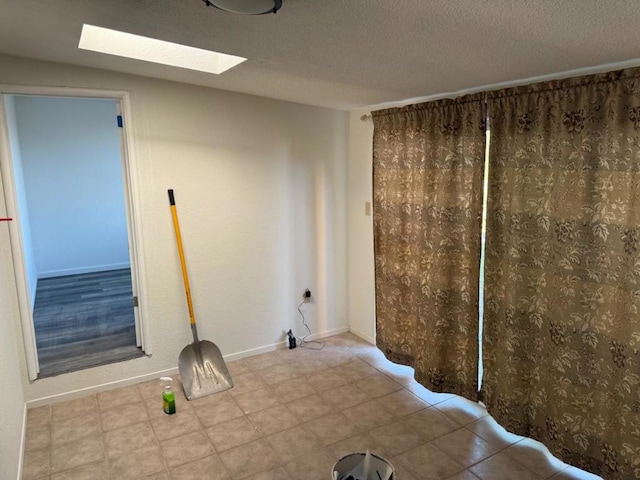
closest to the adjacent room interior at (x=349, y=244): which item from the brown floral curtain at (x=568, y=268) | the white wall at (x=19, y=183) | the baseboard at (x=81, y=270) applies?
the brown floral curtain at (x=568, y=268)

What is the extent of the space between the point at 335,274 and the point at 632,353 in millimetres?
2419

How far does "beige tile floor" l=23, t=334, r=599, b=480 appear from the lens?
2.26 meters

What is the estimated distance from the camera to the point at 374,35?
1619 millimetres

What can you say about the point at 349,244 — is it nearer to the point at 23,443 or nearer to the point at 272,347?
the point at 272,347

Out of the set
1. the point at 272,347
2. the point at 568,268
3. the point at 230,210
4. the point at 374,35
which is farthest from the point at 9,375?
the point at 568,268

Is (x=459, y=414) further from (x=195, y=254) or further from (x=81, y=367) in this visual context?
(x=81, y=367)

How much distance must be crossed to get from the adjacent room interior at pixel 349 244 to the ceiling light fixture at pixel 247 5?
0.05 feet

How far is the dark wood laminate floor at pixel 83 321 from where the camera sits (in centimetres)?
318

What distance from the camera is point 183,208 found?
314cm

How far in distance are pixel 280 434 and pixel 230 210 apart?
5.50 ft

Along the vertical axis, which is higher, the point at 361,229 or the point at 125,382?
the point at 361,229

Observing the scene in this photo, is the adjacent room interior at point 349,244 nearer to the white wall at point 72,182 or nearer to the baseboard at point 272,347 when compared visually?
the baseboard at point 272,347

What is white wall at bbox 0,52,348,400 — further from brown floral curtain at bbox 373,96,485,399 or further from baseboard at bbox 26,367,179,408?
brown floral curtain at bbox 373,96,485,399

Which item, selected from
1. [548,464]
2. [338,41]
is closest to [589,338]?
[548,464]
